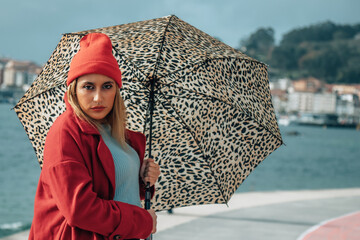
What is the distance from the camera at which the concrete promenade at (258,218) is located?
6.66 metres

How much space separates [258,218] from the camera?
7816mm

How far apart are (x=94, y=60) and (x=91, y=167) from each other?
0.37 meters

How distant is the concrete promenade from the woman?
4.57 m

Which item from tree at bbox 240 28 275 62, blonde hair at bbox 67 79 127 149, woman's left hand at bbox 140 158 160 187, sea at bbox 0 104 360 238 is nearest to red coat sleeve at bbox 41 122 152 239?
blonde hair at bbox 67 79 127 149

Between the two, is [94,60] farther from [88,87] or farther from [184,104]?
[184,104]

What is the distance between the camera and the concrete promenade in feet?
21.9

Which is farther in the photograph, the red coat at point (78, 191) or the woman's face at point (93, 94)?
the woman's face at point (93, 94)

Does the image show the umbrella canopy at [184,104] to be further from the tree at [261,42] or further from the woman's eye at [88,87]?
the tree at [261,42]

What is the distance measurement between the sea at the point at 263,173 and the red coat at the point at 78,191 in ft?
30.9

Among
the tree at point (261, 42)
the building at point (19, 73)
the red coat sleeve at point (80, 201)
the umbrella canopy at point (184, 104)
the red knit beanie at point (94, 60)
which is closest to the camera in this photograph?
the red coat sleeve at point (80, 201)

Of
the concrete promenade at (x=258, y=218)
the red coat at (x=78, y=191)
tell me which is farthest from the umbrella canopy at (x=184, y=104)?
the concrete promenade at (x=258, y=218)

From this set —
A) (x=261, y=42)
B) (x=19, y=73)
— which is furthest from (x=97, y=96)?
(x=261, y=42)

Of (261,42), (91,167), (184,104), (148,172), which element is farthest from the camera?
(261,42)

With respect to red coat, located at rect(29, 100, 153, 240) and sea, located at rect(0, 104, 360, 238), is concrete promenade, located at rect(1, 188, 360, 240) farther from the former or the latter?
red coat, located at rect(29, 100, 153, 240)
